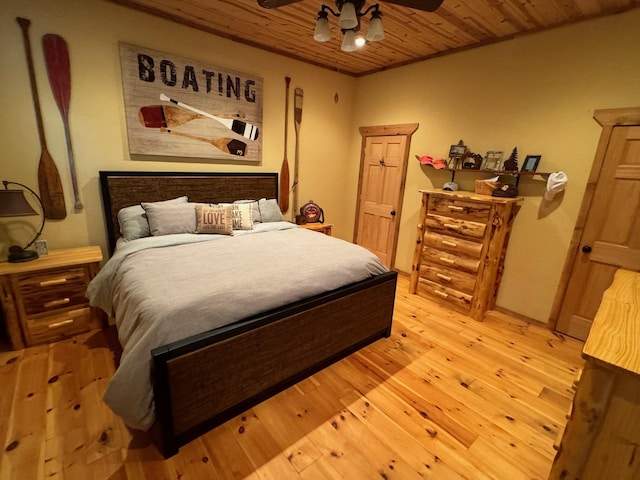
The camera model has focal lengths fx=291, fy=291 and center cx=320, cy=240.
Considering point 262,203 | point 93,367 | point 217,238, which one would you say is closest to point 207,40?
point 262,203

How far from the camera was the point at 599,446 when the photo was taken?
2.97ft

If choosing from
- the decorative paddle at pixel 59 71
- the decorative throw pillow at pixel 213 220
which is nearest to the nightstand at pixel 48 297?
the decorative throw pillow at pixel 213 220

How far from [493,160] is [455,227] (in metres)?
0.76

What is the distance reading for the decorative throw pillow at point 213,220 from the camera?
268cm

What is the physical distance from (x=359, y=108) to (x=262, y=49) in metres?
1.55

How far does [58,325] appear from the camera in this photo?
2229mm

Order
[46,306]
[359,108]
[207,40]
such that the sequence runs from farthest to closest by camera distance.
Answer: [359,108]
[207,40]
[46,306]

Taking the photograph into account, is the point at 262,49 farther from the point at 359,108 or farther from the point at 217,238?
the point at 217,238

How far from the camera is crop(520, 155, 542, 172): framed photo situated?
2.61 m

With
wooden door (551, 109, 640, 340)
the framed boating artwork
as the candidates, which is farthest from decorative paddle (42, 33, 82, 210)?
wooden door (551, 109, 640, 340)

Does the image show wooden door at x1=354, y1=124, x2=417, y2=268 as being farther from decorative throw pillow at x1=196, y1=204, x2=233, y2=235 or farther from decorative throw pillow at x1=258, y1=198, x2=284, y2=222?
decorative throw pillow at x1=196, y1=204, x2=233, y2=235

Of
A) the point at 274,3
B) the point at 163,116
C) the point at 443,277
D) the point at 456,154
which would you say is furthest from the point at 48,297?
the point at 456,154

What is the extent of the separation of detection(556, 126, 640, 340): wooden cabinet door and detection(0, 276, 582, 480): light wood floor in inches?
18.7

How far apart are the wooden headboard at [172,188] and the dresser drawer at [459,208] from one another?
6.28 feet
